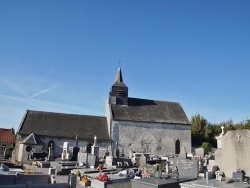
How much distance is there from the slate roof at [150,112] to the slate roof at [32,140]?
8886mm

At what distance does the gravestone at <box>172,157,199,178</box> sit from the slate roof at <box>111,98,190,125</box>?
18.7 m

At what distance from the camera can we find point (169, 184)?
8461 millimetres

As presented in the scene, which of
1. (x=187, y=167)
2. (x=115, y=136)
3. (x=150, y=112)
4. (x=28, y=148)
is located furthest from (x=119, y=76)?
(x=187, y=167)

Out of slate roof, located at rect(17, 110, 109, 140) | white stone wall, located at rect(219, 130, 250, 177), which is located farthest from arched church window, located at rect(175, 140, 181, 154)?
white stone wall, located at rect(219, 130, 250, 177)

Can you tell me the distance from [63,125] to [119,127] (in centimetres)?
659

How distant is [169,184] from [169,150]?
22.6 metres

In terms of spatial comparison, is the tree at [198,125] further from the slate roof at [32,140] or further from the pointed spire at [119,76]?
the slate roof at [32,140]

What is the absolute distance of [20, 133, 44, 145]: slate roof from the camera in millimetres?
24297

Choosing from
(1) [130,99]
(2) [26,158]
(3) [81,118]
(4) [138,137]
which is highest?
(1) [130,99]

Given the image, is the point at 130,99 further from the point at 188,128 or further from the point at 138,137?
the point at 188,128

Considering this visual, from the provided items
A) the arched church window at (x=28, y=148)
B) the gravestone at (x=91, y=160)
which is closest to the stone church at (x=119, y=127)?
the arched church window at (x=28, y=148)

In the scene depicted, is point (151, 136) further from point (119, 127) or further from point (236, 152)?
point (236, 152)

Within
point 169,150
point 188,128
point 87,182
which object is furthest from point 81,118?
point 87,182

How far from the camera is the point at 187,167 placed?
410 inches
